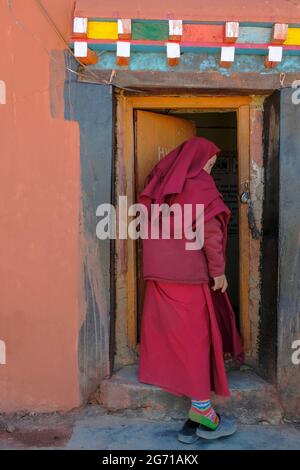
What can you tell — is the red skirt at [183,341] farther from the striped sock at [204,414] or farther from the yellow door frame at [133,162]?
the yellow door frame at [133,162]

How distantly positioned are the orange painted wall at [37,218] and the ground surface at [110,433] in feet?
0.36

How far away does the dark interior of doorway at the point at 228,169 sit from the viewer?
5.09m

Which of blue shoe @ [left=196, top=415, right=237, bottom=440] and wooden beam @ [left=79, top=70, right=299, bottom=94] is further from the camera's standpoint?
wooden beam @ [left=79, top=70, right=299, bottom=94]

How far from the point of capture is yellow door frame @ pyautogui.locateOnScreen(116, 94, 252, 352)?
3770mm

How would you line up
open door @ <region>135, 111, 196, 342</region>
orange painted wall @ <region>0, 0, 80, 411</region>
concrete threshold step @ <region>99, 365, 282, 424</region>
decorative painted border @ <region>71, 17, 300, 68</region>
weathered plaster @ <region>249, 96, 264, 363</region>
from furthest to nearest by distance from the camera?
open door @ <region>135, 111, 196, 342</region>
weathered plaster @ <region>249, 96, 264, 363</region>
concrete threshold step @ <region>99, 365, 282, 424</region>
orange painted wall @ <region>0, 0, 80, 411</region>
decorative painted border @ <region>71, 17, 300, 68</region>

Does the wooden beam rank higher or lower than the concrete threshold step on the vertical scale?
higher

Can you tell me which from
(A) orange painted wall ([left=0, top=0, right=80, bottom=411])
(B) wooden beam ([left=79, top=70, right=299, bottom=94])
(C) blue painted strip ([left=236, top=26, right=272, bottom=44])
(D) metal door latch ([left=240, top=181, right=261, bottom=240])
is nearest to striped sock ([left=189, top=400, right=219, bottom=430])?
(A) orange painted wall ([left=0, top=0, right=80, bottom=411])

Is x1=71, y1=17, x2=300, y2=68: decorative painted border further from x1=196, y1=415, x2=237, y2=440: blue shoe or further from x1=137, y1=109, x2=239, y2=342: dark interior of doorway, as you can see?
x1=196, y1=415, x2=237, y2=440: blue shoe

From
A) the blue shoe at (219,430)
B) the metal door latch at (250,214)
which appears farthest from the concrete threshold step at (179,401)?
the metal door latch at (250,214)

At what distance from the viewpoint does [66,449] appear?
326cm

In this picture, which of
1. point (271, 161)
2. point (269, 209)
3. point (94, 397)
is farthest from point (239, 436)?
point (271, 161)

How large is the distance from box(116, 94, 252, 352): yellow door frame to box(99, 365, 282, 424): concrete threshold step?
0.35 m

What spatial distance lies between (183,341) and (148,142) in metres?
1.45

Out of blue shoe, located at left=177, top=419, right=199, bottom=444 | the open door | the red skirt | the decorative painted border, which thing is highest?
the decorative painted border
